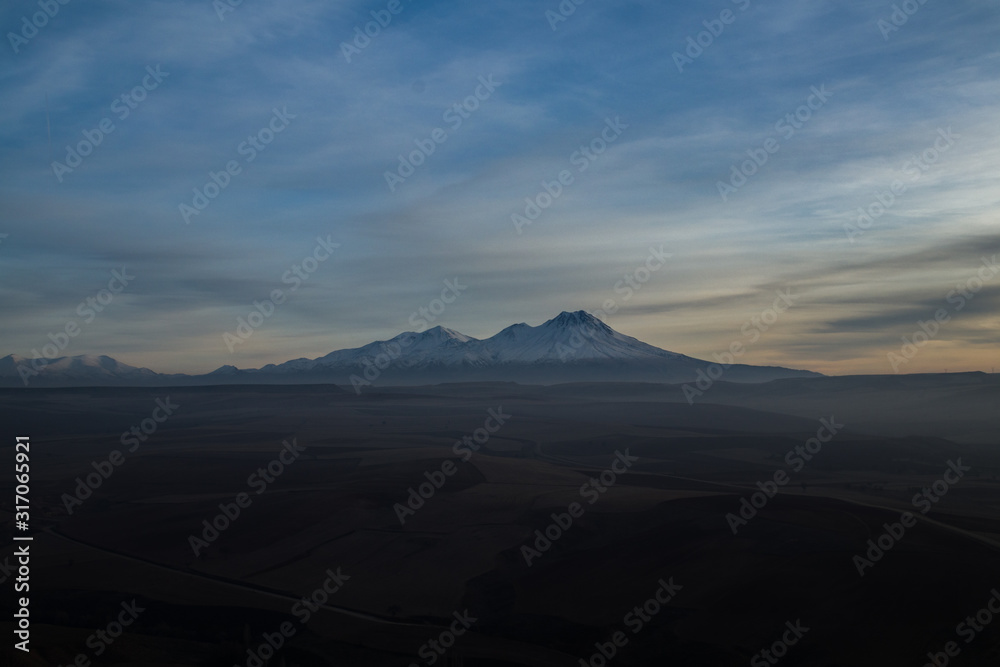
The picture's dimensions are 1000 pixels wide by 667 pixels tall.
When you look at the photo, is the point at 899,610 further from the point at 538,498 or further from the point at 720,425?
the point at 720,425

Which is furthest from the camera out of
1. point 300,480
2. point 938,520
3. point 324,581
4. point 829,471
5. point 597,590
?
point 829,471

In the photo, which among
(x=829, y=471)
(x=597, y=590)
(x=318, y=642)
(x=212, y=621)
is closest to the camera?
(x=318, y=642)

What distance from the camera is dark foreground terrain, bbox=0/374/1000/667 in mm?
31188

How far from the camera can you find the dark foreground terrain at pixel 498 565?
3119 centimetres

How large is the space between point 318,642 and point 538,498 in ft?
95.0

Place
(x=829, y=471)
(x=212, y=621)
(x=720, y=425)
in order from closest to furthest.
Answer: (x=212, y=621)
(x=829, y=471)
(x=720, y=425)

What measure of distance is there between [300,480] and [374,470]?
25.6ft

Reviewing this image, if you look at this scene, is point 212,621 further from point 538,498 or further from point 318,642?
point 538,498

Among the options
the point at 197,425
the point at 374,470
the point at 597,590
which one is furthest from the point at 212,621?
the point at 197,425

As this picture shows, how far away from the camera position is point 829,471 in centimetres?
8456

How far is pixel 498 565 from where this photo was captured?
43125 millimetres

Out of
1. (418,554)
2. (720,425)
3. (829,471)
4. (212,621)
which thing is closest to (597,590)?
(418,554)

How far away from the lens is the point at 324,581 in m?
40.9

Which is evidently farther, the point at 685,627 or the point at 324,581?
the point at 324,581
